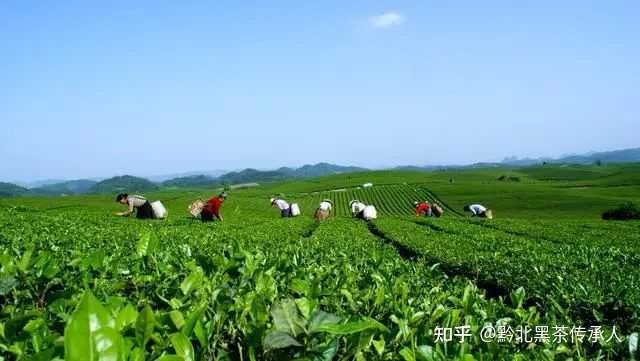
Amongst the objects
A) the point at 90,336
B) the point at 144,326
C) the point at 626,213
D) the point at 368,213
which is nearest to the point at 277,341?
the point at 144,326

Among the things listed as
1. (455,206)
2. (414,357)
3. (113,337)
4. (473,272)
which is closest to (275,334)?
(414,357)

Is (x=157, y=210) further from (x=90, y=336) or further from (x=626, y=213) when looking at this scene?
(x=626, y=213)

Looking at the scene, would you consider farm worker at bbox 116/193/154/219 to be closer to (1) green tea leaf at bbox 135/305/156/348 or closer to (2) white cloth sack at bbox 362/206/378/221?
(2) white cloth sack at bbox 362/206/378/221

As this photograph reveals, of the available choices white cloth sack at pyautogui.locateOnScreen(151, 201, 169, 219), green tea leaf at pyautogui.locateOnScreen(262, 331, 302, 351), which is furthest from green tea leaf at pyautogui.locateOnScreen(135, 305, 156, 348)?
white cloth sack at pyautogui.locateOnScreen(151, 201, 169, 219)

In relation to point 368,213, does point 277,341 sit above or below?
above

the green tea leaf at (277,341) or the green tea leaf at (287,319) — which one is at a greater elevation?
the green tea leaf at (287,319)

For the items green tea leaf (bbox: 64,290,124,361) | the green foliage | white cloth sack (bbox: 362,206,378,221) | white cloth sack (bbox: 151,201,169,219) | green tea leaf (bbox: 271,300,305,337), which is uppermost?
green tea leaf (bbox: 64,290,124,361)

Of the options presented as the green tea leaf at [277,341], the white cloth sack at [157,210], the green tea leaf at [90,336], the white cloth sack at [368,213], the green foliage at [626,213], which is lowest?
the green foliage at [626,213]

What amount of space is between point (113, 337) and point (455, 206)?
266 feet

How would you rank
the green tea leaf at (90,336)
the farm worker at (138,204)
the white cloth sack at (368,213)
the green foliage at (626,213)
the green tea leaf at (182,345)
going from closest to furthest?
the green tea leaf at (90,336) → the green tea leaf at (182,345) → the farm worker at (138,204) → the white cloth sack at (368,213) → the green foliage at (626,213)

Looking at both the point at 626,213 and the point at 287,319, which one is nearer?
the point at 287,319

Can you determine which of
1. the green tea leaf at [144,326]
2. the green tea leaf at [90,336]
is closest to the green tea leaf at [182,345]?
the green tea leaf at [144,326]

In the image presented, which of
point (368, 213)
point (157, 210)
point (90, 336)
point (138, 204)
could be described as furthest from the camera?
point (368, 213)

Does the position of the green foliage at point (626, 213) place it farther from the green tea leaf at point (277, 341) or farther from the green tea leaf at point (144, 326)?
the green tea leaf at point (144, 326)
